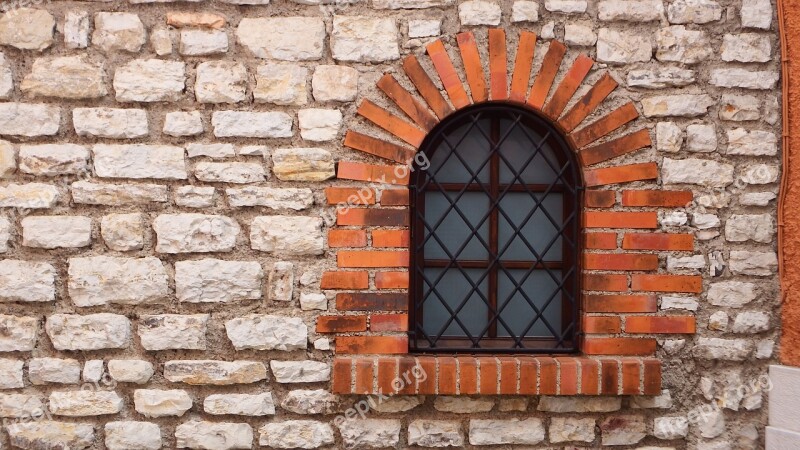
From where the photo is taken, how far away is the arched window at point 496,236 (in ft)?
8.49

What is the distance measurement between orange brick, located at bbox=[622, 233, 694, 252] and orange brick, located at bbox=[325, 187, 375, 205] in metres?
1.05

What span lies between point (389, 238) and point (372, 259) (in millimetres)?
108

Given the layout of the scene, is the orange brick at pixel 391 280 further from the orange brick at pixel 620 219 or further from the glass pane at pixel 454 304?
the orange brick at pixel 620 219

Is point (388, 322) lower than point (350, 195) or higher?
lower

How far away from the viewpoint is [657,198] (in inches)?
99.3

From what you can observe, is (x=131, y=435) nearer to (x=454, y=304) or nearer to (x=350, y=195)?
(x=350, y=195)

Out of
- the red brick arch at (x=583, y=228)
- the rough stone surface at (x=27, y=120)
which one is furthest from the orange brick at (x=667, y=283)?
the rough stone surface at (x=27, y=120)

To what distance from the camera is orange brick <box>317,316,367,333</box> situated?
2.46m

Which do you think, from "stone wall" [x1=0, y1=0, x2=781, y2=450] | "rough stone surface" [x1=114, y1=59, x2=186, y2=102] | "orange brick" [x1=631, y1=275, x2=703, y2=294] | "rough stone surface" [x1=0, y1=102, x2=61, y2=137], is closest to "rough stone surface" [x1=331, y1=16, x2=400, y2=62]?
"stone wall" [x1=0, y1=0, x2=781, y2=450]

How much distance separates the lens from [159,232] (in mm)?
2443

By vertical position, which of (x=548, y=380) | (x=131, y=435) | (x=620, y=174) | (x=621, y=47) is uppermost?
(x=621, y=47)

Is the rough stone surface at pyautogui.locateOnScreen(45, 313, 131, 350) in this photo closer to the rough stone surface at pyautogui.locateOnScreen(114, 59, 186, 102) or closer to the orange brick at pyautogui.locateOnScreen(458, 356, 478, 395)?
the rough stone surface at pyautogui.locateOnScreen(114, 59, 186, 102)

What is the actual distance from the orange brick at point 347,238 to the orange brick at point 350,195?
0.12 m

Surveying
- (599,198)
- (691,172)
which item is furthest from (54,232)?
(691,172)
